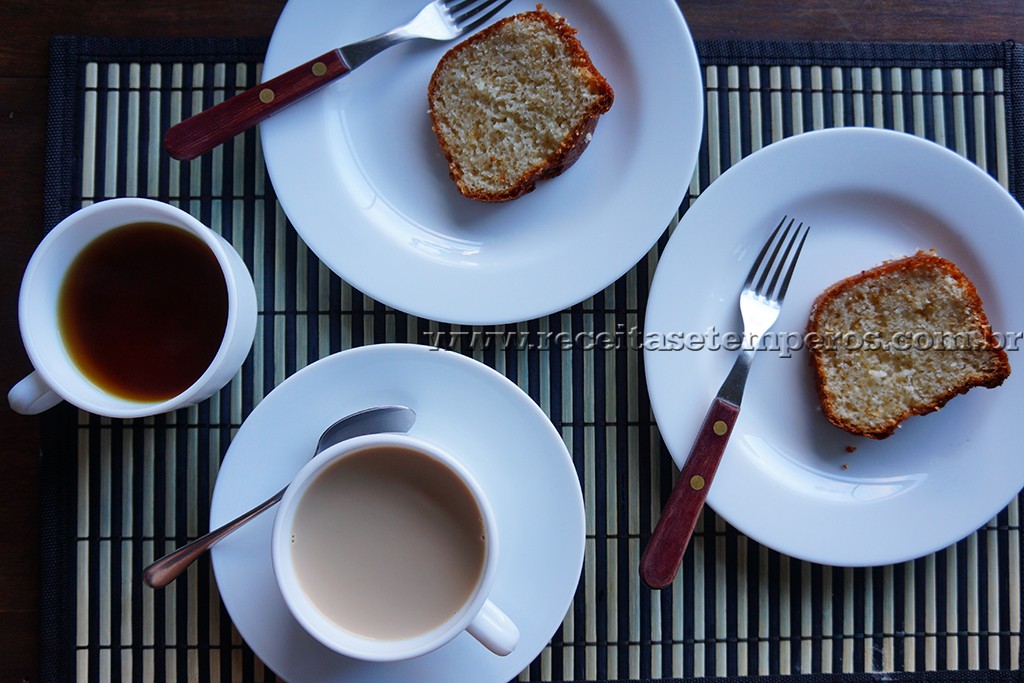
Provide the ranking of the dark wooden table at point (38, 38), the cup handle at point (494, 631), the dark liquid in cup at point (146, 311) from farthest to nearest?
the dark wooden table at point (38, 38) < the dark liquid in cup at point (146, 311) < the cup handle at point (494, 631)

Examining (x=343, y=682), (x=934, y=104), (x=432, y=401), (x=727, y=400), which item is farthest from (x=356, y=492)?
(x=934, y=104)

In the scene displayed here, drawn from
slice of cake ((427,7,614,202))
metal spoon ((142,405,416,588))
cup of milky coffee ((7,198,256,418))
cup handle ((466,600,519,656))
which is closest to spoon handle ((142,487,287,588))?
metal spoon ((142,405,416,588))

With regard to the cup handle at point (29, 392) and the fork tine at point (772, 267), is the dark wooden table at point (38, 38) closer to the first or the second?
the cup handle at point (29, 392)

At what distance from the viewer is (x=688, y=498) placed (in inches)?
43.3

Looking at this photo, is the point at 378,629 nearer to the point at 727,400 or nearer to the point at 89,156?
the point at 727,400

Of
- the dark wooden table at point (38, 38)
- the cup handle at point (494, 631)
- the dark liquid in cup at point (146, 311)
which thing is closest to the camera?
the cup handle at point (494, 631)

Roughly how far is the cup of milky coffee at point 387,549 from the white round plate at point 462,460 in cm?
7

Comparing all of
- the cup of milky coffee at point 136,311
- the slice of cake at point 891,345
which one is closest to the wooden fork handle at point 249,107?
the cup of milky coffee at point 136,311

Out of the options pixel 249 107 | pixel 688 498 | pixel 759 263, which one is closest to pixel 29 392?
pixel 249 107

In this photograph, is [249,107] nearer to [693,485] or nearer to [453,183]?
[453,183]

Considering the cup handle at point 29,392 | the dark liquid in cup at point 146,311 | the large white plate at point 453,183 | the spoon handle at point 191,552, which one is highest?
the large white plate at point 453,183

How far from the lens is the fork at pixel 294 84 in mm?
1106

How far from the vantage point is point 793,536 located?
1.11m

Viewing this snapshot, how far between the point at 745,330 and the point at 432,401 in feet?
1.59
